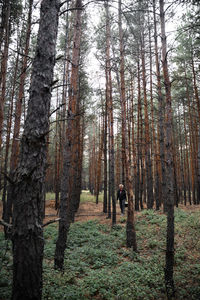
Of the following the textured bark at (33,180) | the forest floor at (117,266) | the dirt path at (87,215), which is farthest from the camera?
the dirt path at (87,215)

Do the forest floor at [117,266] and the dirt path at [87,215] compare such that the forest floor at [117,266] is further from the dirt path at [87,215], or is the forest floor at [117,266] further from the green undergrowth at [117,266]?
the dirt path at [87,215]

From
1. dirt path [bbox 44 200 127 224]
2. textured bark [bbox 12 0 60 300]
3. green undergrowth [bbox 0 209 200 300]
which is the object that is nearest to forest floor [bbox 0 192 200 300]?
green undergrowth [bbox 0 209 200 300]

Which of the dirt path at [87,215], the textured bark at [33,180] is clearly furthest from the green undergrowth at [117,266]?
the dirt path at [87,215]

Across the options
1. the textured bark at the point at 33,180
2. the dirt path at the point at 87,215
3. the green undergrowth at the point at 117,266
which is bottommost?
the dirt path at the point at 87,215

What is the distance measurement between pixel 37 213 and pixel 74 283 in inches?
108

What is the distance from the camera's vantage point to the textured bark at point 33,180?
242 centimetres

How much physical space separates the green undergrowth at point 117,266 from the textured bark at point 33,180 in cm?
30

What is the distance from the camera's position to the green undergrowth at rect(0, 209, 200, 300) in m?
3.82

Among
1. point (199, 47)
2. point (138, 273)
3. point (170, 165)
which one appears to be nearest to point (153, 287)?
point (138, 273)

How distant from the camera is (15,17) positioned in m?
8.38

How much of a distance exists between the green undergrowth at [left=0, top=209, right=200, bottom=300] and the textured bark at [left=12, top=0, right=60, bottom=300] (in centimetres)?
30

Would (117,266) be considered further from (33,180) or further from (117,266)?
(33,180)

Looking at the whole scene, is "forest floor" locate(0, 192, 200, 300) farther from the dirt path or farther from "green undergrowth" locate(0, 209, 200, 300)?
the dirt path

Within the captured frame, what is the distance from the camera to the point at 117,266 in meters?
5.57
